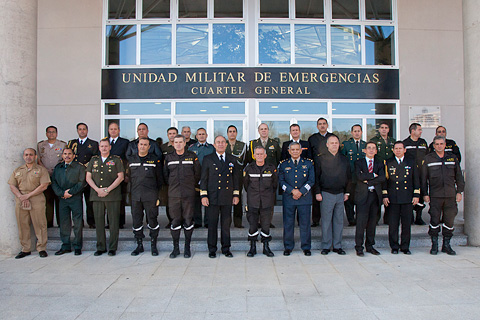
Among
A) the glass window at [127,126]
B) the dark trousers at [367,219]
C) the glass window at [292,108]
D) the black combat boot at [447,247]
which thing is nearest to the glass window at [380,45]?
the glass window at [292,108]

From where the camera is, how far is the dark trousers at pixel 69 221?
5895mm

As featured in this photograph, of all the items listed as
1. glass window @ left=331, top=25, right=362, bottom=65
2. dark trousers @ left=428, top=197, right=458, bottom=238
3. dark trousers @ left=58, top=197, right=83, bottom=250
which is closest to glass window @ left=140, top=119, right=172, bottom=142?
dark trousers @ left=58, top=197, right=83, bottom=250

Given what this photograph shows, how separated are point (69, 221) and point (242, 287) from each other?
3486mm

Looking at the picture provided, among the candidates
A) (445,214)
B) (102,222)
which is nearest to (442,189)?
(445,214)

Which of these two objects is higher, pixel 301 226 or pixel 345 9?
pixel 345 9

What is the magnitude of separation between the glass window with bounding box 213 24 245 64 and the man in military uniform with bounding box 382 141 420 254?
205 inches

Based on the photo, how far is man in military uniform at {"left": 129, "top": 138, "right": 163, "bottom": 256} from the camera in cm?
573

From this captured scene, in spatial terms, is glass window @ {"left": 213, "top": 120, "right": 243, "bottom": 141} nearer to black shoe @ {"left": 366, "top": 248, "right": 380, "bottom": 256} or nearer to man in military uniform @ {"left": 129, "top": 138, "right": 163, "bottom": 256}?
man in military uniform @ {"left": 129, "top": 138, "right": 163, "bottom": 256}

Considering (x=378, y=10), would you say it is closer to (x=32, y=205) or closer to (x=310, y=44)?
(x=310, y=44)

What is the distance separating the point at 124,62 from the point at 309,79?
510 cm

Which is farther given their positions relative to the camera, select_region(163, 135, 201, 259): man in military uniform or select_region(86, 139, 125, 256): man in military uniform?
select_region(86, 139, 125, 256): man in military uniform

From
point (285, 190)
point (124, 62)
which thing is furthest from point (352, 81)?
point (124, 62)

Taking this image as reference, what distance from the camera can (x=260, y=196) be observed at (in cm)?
566

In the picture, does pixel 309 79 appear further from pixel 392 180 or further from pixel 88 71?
pixel 88 71
